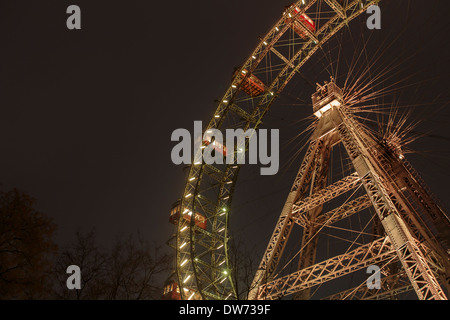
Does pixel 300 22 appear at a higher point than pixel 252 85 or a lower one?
higher

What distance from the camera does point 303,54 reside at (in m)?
24.0

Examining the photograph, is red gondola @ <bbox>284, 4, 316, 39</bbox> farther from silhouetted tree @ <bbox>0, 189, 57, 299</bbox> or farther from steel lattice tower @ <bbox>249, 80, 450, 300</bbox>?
silhouetted tree @ <bbox>0, 189, 57, 299</bbox>

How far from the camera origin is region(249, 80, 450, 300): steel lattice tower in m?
10.5

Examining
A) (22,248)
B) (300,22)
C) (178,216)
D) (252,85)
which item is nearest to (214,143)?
(252,85)

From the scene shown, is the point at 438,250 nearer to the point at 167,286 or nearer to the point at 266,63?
the point at 266,63

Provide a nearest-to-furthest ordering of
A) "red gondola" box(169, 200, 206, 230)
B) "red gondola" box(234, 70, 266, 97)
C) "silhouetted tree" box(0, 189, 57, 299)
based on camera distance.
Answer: "silhouetted tree" box(0, 189, 57, 299) < "red gondola" box(234, 70, 266, 97) < "red gondola" box(169, 200, 206, 230)

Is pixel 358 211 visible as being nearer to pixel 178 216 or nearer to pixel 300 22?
pixel 300 22

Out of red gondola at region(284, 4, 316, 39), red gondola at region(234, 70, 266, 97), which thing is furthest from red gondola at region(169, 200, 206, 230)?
red gondola at region(284, 4, 316, 39)

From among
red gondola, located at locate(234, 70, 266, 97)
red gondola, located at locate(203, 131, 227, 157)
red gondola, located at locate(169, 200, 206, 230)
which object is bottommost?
red gondola, located at locate(169, 200, 206, 230)

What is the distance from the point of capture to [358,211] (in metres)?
14.2

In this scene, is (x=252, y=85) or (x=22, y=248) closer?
(x=22, y=248)
